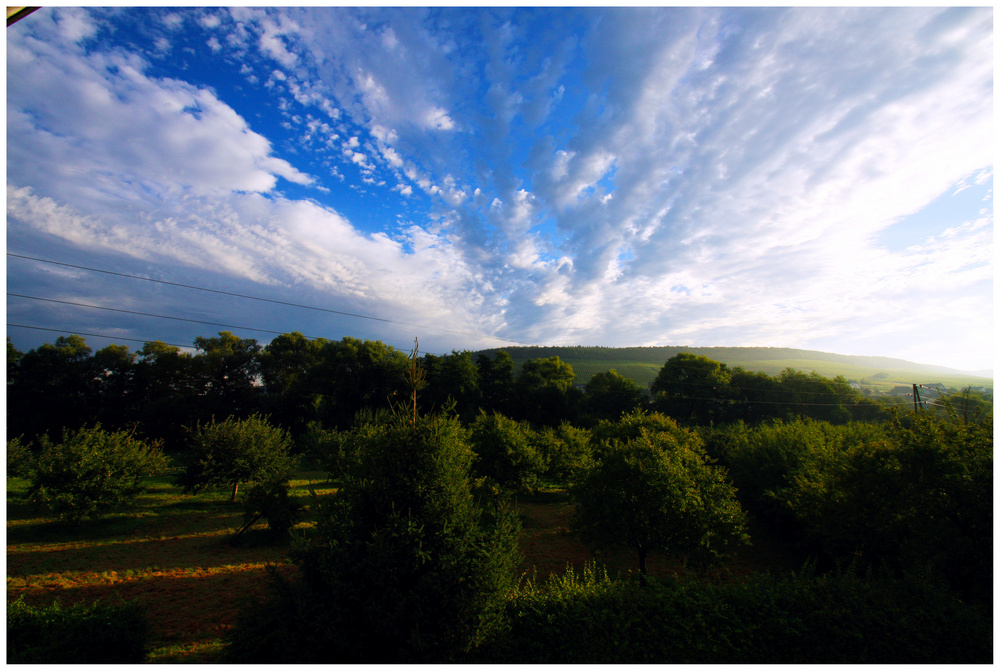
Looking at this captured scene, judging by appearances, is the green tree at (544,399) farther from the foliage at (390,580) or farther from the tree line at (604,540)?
the foliage at (390,580)

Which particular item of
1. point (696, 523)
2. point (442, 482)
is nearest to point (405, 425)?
point (442, 482)

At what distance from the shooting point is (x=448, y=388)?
41062 mm

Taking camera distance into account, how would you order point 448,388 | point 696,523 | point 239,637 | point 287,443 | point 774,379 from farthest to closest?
point 774,379 → point 448,388 → point 287,443 → point 696,523 → point 239,637

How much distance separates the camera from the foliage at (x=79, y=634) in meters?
5.57

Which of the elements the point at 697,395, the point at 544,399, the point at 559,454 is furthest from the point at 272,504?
the point at 697,395

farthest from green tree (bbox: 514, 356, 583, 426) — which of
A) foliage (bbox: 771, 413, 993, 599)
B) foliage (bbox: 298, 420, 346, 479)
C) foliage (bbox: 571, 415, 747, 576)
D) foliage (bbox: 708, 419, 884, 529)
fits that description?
foliage (bbox: 771, 413, 993, 599)

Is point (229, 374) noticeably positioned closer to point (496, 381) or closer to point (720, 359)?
point (496, 381)

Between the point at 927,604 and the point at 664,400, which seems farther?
the point at 664,400

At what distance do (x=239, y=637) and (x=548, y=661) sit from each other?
489cm

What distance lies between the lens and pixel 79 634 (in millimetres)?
5785

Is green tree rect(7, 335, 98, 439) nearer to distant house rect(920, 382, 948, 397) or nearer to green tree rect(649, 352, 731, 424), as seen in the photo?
distant house rect(920, 382, 948, 397)

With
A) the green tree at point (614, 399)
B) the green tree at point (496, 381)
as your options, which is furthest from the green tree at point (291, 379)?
the green tree at point (614, 399)

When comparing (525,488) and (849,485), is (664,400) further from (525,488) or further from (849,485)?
(849,485)

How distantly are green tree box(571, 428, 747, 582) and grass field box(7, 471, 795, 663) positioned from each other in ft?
9.08
